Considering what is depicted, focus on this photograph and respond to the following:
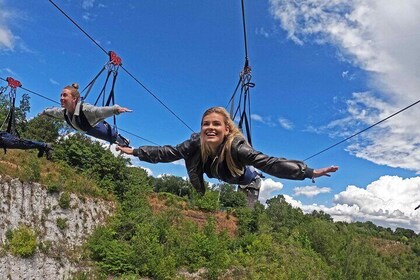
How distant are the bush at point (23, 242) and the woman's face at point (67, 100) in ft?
48.6

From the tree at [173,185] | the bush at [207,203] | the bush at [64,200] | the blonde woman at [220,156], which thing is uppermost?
the tree at [173,185]

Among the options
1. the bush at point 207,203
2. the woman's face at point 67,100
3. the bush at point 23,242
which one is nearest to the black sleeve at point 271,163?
the woman's face at point 67,100

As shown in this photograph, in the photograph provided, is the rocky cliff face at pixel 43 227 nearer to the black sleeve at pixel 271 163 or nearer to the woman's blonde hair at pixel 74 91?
the woman's blonde hair at pixel 74 91

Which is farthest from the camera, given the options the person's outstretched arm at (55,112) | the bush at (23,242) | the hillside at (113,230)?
the hillside at (113,230)

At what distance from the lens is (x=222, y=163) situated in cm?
347

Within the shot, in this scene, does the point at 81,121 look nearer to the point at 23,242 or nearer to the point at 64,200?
the point at 23,242

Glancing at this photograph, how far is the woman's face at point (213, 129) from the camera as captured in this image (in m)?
3.32

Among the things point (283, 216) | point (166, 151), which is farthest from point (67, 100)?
point (283, 216)

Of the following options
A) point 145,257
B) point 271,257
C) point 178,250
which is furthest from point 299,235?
point 145,257

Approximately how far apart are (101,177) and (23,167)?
6.90 meters

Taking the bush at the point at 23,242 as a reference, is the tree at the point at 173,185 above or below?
above

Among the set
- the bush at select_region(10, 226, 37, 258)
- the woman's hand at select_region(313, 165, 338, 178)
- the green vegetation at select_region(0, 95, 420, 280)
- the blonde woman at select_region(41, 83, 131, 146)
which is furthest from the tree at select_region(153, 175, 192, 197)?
the woman's hand at select_region(313, 165, 338, 178)

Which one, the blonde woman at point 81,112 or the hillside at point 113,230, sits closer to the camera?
the blonde woman at point 81,112

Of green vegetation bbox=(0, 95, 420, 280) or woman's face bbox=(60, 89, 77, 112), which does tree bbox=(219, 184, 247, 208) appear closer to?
green vegetation bbox=(0, 95, 420, 280)
